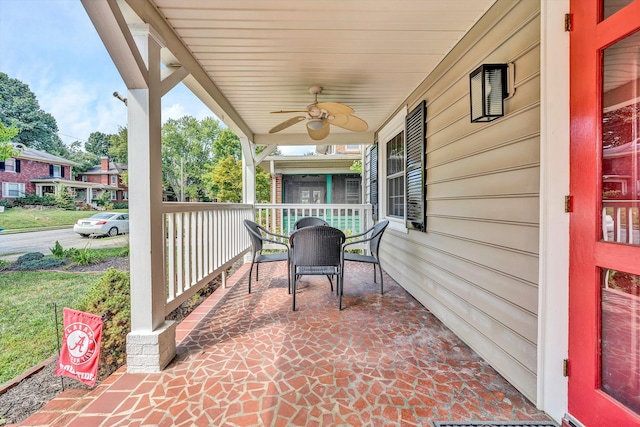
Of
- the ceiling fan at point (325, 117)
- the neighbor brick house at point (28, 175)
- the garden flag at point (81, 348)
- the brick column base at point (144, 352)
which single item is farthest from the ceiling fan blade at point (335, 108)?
the neighbor brick house at point (28, 175)

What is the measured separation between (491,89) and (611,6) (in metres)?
0.61

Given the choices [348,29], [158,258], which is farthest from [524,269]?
[158,258]

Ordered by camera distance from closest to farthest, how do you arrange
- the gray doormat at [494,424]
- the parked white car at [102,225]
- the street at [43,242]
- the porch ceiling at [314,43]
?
the gray doormat at [494,424] < the porch ceiling at [314,43] < the street at [43,242] < the parked white car at [102,225]

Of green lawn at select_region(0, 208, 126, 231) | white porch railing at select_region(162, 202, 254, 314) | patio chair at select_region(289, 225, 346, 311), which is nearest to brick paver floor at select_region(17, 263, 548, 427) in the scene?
white porch railing at select_region(162, 202, 254, 314)

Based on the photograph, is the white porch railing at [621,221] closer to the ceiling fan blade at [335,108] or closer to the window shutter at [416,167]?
the window shutter at [416,167]

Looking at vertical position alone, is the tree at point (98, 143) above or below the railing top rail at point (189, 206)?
above

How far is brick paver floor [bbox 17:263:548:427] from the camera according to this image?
1439 mm

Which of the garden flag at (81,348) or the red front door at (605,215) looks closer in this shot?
the red front door at (605,215)

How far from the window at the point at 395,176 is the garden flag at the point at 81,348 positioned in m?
3.47

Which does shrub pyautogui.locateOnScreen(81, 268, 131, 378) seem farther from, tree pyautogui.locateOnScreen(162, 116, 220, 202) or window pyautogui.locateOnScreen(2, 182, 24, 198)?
tree pyautogui.locateOnScreen(162, 116, 220, 202)

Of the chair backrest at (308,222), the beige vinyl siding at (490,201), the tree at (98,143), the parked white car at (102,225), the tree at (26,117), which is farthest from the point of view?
the tree at (98,143)

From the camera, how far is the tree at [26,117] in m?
10.1

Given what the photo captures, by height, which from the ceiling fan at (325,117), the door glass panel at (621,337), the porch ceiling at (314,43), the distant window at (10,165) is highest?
the distant window at (10,165)

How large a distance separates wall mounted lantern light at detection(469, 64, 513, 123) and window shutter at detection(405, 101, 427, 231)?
3.68 ft
